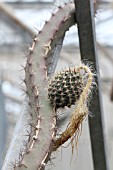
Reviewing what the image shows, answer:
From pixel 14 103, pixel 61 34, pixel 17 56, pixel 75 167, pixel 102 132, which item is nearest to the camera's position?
pixel 61 34

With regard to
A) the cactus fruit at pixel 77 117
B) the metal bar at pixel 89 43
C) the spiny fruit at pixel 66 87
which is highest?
the metal bar at pixel 89 43

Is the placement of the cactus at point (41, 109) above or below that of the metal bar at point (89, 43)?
below

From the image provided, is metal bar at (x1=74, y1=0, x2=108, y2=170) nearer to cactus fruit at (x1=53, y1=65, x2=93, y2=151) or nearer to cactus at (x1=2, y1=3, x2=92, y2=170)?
cactus at (x1=2, y1=3, x2=92, y2=170)

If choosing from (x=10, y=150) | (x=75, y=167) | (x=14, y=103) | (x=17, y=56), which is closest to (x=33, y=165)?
(x=10, y=150)

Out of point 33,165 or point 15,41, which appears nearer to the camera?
point 33,165

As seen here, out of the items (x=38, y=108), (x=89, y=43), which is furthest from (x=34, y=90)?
(x=89, y=43)

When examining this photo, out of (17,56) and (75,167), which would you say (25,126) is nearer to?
(75,167)

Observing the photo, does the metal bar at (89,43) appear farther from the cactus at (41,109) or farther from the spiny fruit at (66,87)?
the spiny fruit at (66,87)

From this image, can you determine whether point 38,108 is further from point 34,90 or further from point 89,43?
point 89,43

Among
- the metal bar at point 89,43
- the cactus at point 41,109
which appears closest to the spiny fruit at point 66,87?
the cactus at point 41,109

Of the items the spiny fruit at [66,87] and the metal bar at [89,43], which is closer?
the spiny fruit at [66,87]
